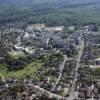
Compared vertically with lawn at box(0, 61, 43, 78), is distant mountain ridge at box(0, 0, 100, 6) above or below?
above

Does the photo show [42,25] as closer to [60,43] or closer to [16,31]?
[16,31]

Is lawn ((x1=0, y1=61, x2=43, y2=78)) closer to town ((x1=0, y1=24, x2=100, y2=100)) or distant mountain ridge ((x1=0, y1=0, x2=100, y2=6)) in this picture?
town ((x1=0, y1=24, x2=100, y2=100))

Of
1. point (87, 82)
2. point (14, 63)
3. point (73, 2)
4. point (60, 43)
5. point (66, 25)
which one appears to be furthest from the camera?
point (73, 2)

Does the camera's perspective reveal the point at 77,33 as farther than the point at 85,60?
Yes

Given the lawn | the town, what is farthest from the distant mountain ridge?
the lawn

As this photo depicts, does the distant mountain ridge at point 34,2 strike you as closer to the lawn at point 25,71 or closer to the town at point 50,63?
the town at point 50,63

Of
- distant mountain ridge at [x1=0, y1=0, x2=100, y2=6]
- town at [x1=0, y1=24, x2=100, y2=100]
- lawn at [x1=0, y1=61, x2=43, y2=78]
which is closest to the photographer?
town at [x1=0, y1=24, x2=100, y2=100]

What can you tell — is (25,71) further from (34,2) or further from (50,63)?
(34,2)

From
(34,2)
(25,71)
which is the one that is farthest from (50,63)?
(34,2)

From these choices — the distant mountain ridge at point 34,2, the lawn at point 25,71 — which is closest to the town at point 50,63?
the lawn at point 25,71

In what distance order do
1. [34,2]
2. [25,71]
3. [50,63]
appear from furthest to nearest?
[34,2] < [50,63] < [25,71]

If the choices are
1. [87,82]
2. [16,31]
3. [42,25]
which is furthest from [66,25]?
[87,82]
